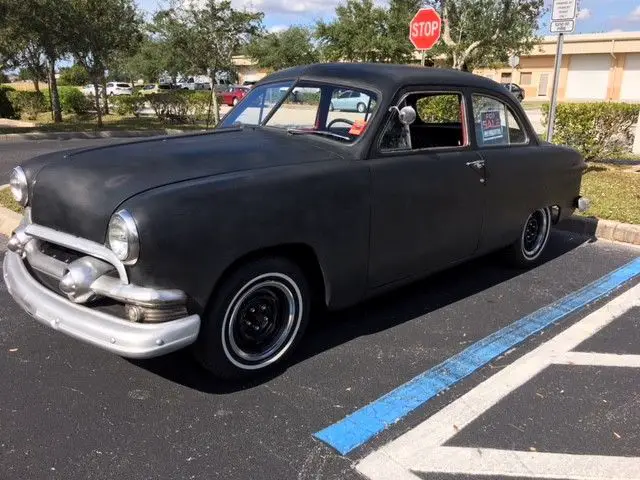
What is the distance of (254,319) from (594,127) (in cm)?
806

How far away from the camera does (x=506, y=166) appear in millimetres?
4496

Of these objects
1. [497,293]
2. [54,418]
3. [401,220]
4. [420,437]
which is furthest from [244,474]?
[497,293]

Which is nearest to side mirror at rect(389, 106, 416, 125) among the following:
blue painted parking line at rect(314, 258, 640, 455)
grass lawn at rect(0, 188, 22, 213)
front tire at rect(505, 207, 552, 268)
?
blue painted parking line at rect(314, 258, 640, 455)

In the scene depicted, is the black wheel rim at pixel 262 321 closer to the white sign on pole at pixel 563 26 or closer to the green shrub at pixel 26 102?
the white sign on pole at pixel 563 26

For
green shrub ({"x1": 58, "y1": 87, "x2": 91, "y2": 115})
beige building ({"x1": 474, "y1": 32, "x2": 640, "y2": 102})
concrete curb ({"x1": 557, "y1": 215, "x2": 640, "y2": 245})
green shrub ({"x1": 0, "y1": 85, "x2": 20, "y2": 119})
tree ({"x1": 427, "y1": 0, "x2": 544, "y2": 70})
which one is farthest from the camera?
beige building ({"x1": 474, "y1": 32, "x2": 640, "y2": 102})

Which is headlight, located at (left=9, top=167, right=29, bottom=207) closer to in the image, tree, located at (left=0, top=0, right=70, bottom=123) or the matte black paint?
the matte black paint

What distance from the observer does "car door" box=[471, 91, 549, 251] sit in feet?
14.4

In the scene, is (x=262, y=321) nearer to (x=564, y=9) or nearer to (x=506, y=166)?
(x=506, y=166)

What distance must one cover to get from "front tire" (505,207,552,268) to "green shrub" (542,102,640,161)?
468 cm

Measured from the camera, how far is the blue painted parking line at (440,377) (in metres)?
2.77

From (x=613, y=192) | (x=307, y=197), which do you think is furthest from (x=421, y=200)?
(x=613, y=192)

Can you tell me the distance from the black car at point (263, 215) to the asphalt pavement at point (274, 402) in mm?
301

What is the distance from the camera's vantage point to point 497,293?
4.64 metres

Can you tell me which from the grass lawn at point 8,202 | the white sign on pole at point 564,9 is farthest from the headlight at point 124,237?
the white sign on pole at point 564,9
